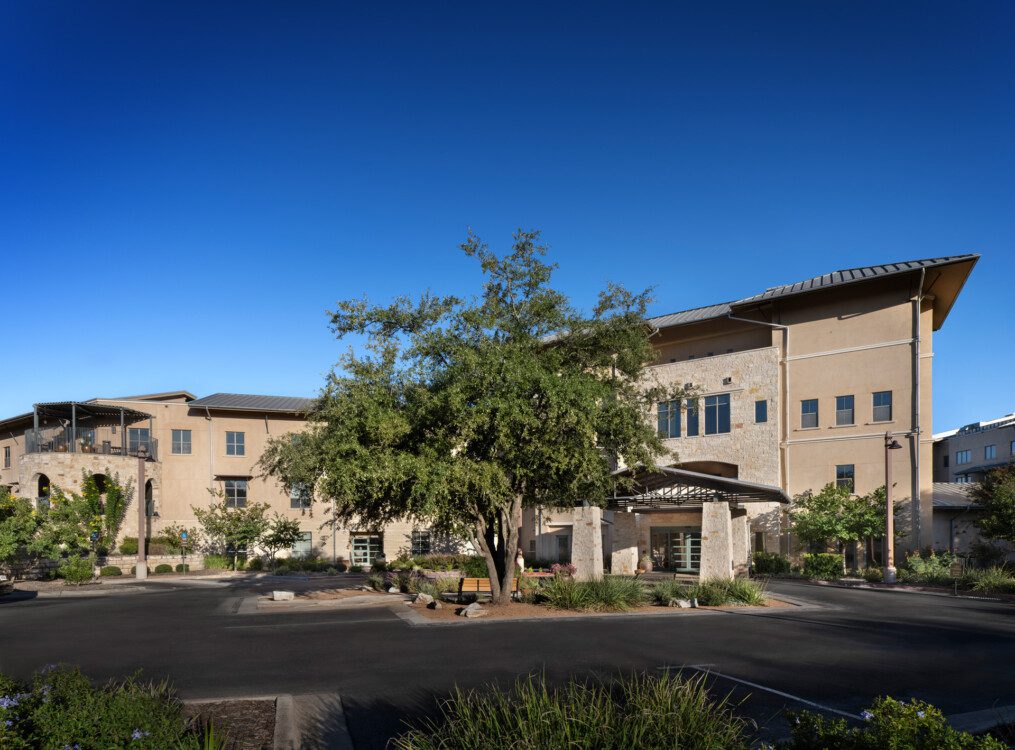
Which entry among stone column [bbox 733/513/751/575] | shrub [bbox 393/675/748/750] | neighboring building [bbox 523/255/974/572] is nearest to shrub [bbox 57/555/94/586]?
neighboring building [bbox 523/255/974/572]

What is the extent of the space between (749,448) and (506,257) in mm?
24390

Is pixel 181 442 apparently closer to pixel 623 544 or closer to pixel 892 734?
pixel 623 544

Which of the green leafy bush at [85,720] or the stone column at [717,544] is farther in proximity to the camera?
the stone column at [717,544]

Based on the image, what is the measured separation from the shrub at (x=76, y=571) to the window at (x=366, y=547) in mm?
15551

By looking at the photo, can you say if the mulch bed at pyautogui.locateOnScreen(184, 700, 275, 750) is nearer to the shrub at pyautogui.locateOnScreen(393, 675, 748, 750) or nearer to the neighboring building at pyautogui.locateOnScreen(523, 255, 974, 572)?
the shrub at pyautogui.locateOnScreen(393, 675, 748, 750)

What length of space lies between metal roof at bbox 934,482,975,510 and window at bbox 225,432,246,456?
3719 centimetres

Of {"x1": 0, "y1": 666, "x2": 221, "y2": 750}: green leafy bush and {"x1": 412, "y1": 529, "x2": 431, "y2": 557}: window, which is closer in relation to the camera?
{"x1": 0, "y1": 666, "x2": 221, "y2": 750}: green leafy bush

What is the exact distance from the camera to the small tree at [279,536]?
42.4m

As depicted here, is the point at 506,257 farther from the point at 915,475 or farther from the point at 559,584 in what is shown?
the point at 915,475

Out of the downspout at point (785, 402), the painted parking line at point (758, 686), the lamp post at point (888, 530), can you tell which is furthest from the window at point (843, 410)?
the painted parking line at point (758, 686)

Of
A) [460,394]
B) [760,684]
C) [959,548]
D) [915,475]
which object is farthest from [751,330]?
[760,684]

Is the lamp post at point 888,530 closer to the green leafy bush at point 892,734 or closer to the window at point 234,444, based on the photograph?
the green leafy bush at point 892,734

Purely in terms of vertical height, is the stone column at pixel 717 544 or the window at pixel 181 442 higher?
the window at pixel 181 442

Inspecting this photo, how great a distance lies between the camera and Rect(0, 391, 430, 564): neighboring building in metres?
43.6
